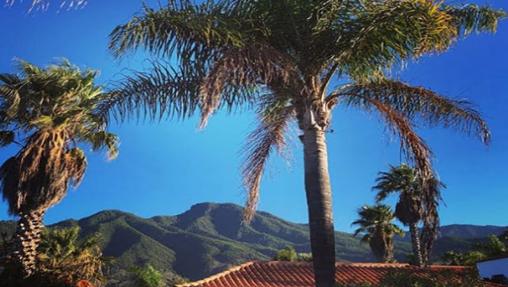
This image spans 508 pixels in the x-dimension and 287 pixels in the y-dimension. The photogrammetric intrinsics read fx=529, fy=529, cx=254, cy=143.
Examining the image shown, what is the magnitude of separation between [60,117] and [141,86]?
10295 millimetres

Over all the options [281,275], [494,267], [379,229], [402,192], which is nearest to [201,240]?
[379,229]

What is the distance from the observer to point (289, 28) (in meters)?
8.57

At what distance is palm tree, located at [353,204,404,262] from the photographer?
147 feet

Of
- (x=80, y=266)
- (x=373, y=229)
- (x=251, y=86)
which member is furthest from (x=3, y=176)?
(x=373, y=229)

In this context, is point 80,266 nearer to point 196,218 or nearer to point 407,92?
point 407,92

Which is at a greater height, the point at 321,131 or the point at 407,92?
the point at 407,92

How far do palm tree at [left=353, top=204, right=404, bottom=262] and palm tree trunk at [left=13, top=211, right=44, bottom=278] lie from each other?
107 feet

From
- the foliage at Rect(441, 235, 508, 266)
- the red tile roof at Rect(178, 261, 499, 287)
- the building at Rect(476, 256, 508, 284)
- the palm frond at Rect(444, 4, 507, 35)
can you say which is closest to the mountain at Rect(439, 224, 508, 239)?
the foliage at Rect(441, 235, 508, 266)

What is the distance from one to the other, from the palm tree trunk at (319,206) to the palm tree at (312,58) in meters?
0.01

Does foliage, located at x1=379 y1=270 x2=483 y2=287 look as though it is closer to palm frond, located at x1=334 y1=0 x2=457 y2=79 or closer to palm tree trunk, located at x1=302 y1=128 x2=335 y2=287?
palm tree trunk, located at x1=302 y1=128 x2=335 y2=287

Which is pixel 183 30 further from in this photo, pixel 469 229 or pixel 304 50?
pixel 469 229

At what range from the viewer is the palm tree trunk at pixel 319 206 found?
748 centimetres

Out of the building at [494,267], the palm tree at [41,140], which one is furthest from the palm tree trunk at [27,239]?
the building at [494,267]

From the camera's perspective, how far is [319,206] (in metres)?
7.73
